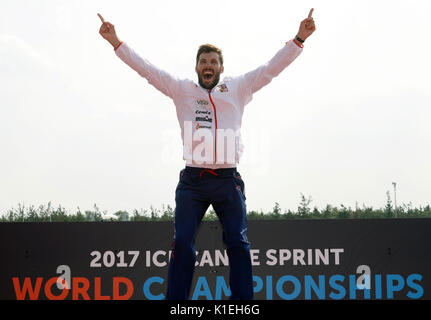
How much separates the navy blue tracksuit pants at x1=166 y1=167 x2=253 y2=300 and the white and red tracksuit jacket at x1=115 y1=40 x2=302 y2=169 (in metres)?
0.15

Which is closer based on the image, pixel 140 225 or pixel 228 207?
pixel 228 207

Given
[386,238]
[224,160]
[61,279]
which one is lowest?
[61,279]

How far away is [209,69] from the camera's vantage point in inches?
178

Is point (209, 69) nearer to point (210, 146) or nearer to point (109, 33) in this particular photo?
point (210, 146)

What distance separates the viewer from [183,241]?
4.16m

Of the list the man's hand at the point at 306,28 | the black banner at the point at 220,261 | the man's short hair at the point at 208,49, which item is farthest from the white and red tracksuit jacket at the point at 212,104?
the black banner at the point at 220,261

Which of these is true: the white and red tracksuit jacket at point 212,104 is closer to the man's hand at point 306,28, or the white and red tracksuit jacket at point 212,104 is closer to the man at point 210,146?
the man at point 210,146

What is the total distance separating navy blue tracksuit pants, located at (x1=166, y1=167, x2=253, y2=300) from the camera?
13.8 feet

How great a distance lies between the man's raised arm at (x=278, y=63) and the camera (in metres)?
4.50

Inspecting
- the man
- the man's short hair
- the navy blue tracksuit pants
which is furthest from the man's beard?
the navy blue tracksuit pants
